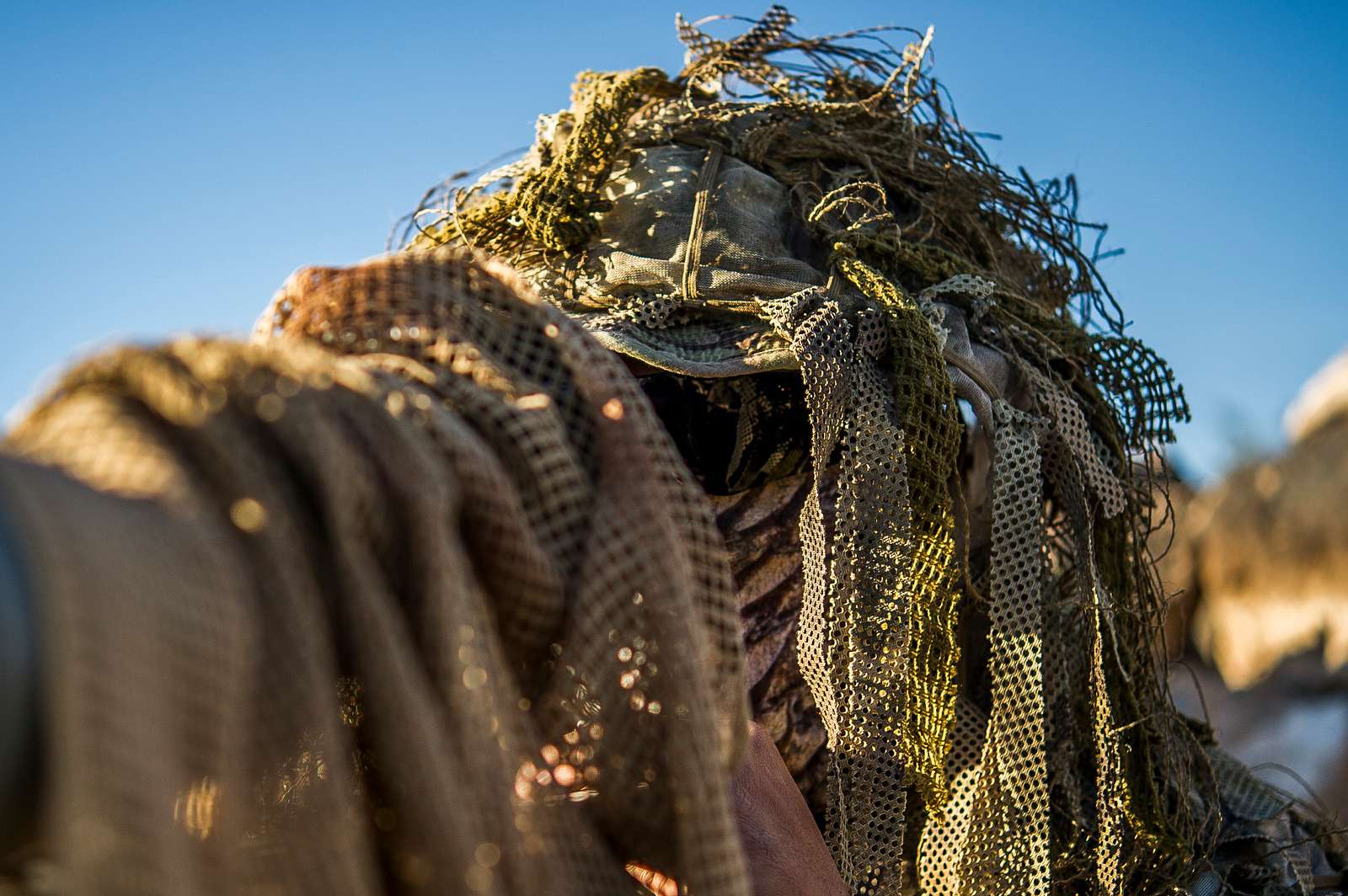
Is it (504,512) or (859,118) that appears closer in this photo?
(504,512)

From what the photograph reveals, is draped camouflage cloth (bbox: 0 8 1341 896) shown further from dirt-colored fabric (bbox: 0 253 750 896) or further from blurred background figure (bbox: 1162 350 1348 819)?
blurred background figure (bbox: 1162 350 1348 819)

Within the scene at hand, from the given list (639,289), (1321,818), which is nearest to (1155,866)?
(1321,818)

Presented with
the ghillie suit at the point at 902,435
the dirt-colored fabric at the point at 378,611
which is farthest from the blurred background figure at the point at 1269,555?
the dirt-colored fabric at the point at 378,611

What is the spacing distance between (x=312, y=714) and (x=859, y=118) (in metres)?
1.93

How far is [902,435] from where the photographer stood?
1806 mm

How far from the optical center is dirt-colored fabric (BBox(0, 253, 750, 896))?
702mm

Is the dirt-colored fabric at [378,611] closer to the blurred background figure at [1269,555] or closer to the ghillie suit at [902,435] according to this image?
the ghillie suit at [902,435]

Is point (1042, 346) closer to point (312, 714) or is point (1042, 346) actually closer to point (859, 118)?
point (859, 118)

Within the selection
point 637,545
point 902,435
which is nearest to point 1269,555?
point 902,435

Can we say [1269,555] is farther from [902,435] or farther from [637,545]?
[637,545]

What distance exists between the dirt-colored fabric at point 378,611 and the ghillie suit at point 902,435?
0.74 metres

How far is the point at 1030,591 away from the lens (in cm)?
190

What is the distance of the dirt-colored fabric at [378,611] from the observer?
70 cm

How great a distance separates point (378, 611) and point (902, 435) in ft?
3.75
